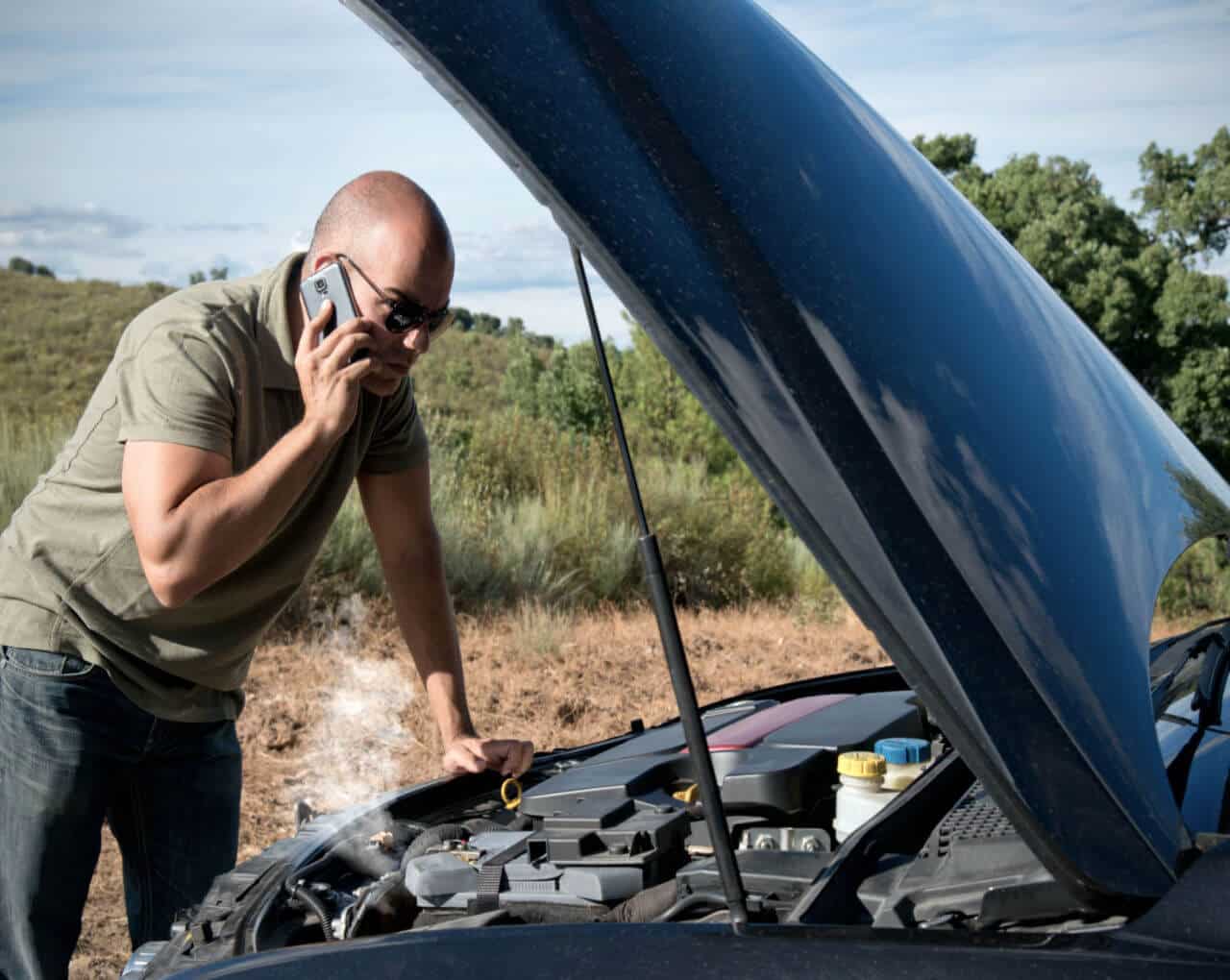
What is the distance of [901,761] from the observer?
1942 millimetres

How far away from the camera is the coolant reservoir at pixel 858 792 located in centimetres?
182

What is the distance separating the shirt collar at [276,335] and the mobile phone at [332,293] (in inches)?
12.0

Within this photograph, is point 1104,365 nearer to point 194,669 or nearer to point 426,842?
point 426,842

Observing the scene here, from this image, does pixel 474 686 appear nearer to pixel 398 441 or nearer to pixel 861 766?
pixel 398 441

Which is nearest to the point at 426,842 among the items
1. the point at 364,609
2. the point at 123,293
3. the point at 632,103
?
the point at 632,103

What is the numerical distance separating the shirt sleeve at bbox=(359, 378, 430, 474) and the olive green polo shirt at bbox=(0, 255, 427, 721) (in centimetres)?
10

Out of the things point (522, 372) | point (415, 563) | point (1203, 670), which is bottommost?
point (1203, 670)

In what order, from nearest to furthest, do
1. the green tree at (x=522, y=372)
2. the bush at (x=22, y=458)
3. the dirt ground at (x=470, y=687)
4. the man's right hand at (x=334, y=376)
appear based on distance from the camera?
the man's right hand at (x=334, y=376)
the dirt ground at (x=470, y=687)
the bush at (x=22, y=458)
the green tree at (x=522, y=372)

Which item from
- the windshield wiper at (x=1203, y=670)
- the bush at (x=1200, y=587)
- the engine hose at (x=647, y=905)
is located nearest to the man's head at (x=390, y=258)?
the engine hose at (x=647, y=905)

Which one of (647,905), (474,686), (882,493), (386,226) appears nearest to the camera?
(882,493)

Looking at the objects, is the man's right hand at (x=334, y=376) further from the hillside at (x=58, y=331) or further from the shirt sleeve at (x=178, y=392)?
the hillside at (x=58, y=331)

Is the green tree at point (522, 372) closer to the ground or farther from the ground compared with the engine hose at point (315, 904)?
farther from the ground

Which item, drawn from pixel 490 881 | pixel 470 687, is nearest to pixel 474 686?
pixel 470 687

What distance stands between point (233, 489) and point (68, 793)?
2.77ft
